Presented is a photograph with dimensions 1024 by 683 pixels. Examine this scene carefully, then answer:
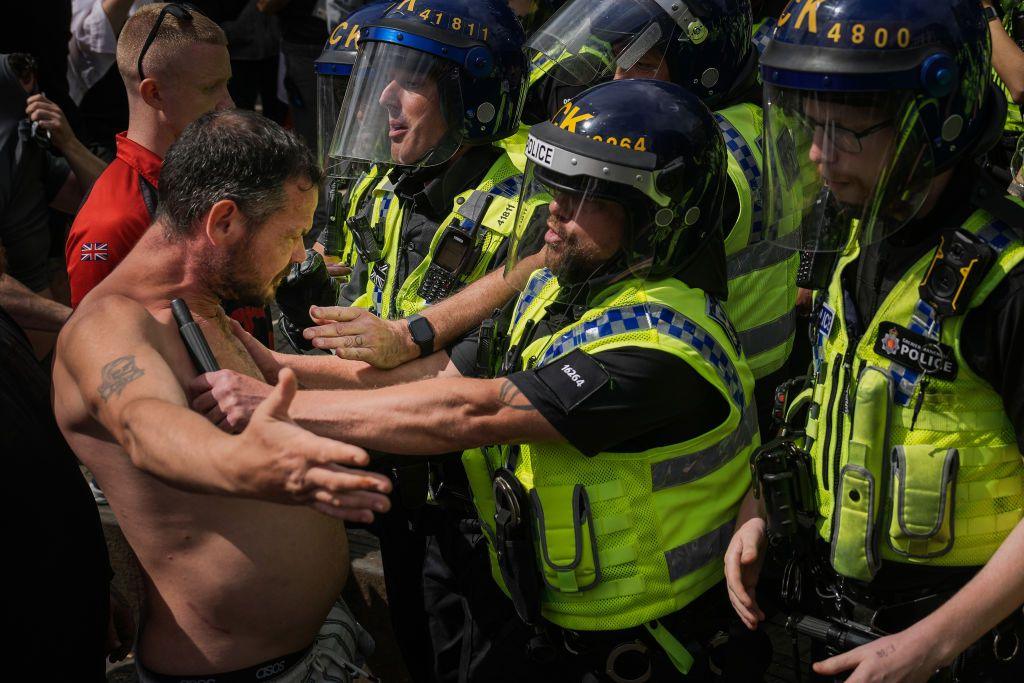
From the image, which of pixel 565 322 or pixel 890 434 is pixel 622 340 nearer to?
pixel 565 322

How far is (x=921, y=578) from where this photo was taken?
2.48 m

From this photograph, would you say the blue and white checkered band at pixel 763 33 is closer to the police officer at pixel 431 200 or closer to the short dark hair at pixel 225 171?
the police officer at pixel 431 200

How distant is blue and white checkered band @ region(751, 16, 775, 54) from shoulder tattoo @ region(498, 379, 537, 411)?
7.20 ft

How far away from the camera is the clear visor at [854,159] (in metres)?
2.40

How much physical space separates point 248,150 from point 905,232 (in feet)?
5.19

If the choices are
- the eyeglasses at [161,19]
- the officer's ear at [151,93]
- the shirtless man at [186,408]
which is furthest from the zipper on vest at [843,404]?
the eyeglasses at [161,19]

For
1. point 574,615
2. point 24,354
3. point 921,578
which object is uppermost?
point 24,354

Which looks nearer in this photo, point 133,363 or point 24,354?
point 133,363

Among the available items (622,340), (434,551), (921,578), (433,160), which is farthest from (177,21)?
(921,578)

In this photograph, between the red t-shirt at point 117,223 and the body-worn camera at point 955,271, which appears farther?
the red t-shirt at point 117,223

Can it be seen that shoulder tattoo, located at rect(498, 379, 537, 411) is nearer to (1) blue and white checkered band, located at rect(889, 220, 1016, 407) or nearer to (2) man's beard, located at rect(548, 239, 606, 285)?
(2) man's beard, located at rect(548, 239, 606, 285)

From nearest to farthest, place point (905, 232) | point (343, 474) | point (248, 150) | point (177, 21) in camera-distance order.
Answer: point (343, 474) → point (905, 232) → point (248, 150) → point (177, 21)

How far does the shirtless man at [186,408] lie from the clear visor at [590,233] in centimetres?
65

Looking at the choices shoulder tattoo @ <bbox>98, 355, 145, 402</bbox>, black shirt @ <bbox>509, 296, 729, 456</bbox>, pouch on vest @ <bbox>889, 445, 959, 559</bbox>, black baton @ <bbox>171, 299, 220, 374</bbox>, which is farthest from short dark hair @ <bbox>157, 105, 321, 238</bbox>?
pouch on vest @ <bbox>889, 445, 959, 559</bbox>
